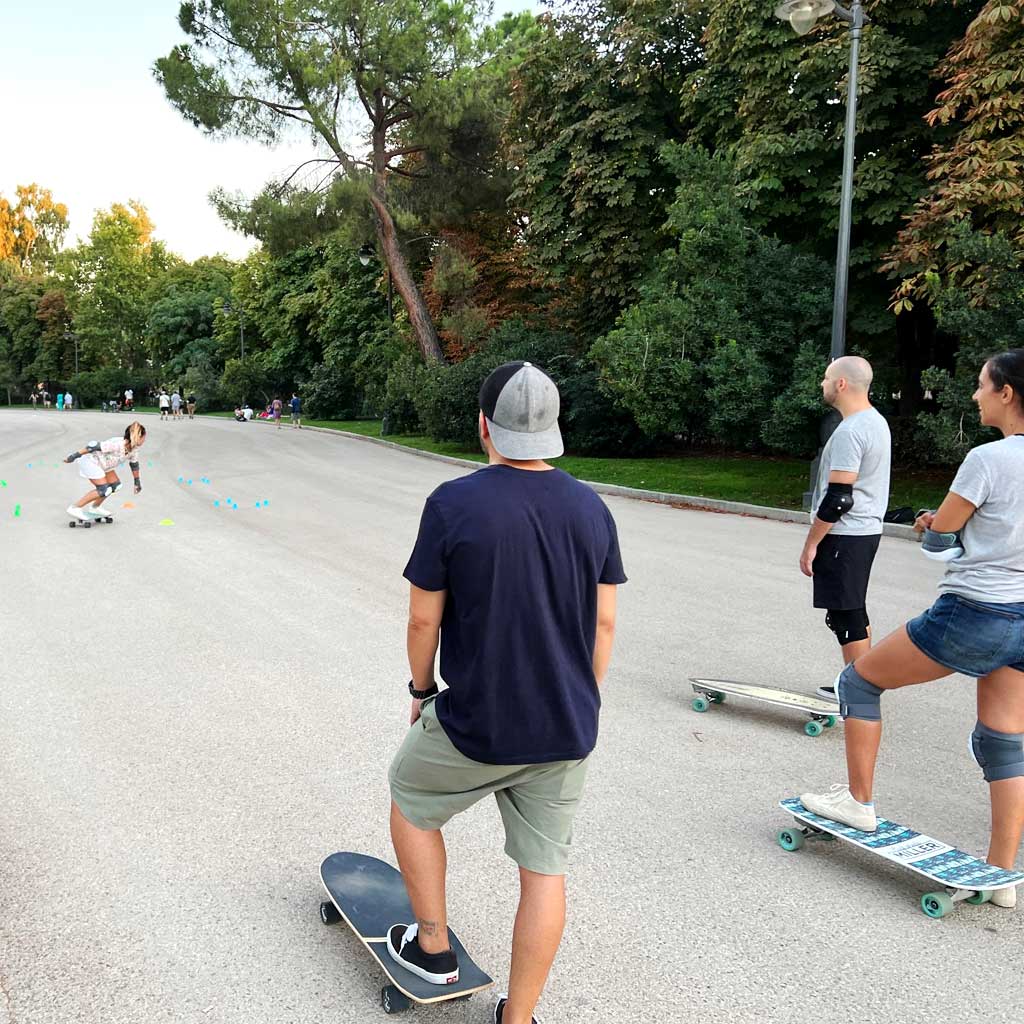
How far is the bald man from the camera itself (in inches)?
182

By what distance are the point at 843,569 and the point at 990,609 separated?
1.65m

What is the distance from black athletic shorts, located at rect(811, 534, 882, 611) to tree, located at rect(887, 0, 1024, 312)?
30.5 feet

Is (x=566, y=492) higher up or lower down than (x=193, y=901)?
higher up

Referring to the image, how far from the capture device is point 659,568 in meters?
9.80

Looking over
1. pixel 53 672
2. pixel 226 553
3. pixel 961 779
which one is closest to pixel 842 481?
pixel 961 779

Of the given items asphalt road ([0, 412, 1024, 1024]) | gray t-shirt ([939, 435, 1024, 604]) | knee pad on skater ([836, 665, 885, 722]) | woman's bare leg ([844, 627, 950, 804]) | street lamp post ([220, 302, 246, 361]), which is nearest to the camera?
asphalt road ([0, 412, 1024, 1024])

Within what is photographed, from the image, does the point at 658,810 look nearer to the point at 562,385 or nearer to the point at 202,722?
the point at 202,722

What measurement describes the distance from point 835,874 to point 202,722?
3.31 m

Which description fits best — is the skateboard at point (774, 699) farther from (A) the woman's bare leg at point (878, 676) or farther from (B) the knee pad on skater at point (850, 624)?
(A) the woman's bare leg at point (878, 676)

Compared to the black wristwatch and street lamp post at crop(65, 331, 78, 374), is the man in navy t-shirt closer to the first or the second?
the black wristwatch

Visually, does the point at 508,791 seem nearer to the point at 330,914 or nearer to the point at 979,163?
the point at 330,914

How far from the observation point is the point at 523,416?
2.38 metres

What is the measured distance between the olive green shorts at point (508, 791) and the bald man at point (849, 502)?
2668 millimetres

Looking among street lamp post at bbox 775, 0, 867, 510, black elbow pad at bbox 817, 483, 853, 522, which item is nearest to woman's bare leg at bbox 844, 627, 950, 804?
black elbow pad at bbox 817, 483, 853, 522
